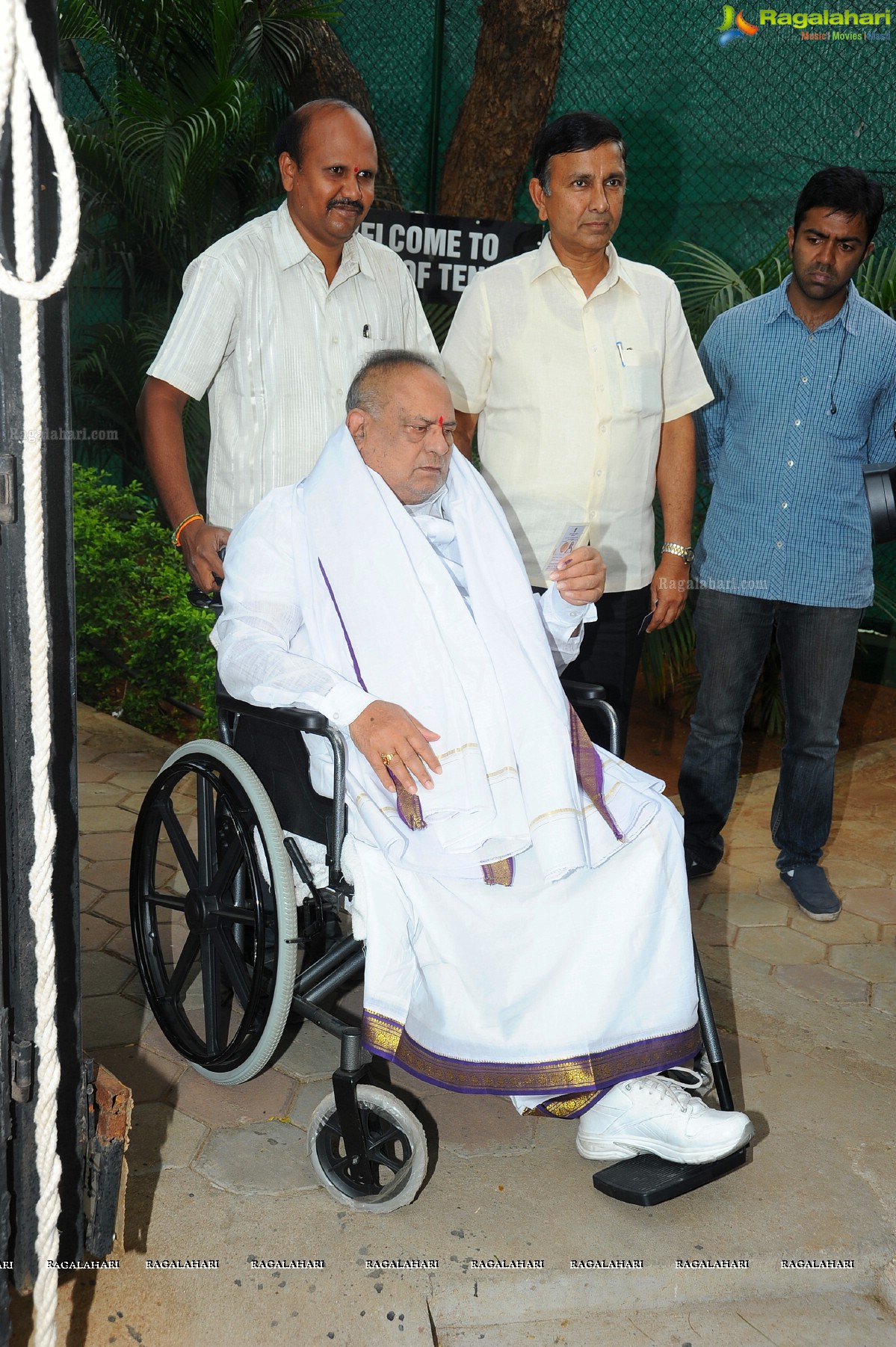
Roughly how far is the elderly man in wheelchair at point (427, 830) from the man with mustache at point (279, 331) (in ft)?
1.65

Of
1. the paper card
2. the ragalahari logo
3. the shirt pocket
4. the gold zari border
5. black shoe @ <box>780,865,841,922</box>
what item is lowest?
black shoe @ <box>780,865,841,922</box>

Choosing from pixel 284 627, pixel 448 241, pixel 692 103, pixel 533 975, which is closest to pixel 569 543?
pixel 284 627

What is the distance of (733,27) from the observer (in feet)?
19.3

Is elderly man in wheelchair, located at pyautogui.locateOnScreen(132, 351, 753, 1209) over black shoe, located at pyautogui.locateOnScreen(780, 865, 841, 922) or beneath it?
over

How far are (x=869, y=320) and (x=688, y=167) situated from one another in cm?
314

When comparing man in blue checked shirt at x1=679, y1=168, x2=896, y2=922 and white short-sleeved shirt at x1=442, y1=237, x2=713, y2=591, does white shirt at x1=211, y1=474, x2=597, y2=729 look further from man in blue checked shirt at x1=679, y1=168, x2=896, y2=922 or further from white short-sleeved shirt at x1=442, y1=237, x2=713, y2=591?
man in blue checked shirt at x1=679, y1=168, x2=896, y2=922

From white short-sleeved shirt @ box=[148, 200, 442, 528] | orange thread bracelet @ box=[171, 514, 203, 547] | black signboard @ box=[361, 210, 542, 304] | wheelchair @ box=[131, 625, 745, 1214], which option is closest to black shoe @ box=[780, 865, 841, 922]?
wheelchair @ box=[131, 625, 745, 1214]

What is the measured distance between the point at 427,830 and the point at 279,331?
1353 millimetres

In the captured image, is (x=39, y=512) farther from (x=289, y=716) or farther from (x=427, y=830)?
(x=427, y=830)

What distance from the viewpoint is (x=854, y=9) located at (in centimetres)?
559

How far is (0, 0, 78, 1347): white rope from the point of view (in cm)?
149

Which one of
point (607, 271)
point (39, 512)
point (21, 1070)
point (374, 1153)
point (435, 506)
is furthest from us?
point (607, 271)

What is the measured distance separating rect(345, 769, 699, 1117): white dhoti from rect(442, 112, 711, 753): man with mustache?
100 centimetres

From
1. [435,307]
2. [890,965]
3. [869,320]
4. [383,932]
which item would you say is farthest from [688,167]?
[383,932]
